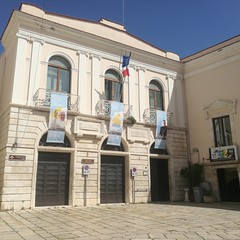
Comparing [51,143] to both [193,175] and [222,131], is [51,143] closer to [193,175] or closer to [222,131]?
[193,175]

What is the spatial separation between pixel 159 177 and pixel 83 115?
520cm

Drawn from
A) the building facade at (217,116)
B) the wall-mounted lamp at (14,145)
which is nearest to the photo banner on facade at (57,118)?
the wall-mounted lamp at (14,145)

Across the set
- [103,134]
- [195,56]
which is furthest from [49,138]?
[195,56]

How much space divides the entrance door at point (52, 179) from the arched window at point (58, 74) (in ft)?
9.96

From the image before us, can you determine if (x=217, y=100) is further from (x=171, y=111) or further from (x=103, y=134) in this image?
(x=103, y=134)

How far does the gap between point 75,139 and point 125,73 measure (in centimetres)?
435

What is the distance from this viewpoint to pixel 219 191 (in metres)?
14.3

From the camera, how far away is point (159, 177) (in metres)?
14.8

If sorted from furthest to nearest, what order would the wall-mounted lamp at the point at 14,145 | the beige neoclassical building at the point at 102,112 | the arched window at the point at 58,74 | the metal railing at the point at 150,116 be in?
the metal railing at the point at 150,116
the arched window at the point at 58,74
the beige neoclassical building at the point at 102,112
the wall-mounted lamp at the point at 14,145

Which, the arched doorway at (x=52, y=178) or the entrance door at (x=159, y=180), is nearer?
the arched doorway at (x=52, y=178)

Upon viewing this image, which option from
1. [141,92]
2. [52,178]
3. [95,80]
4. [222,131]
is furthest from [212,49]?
[52,178]

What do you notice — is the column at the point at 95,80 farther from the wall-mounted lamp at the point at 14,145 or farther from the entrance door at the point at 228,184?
the entrance door at the point at 228,184

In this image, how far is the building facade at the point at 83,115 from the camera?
11.3 metres

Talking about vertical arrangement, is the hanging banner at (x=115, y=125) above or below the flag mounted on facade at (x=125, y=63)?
below
